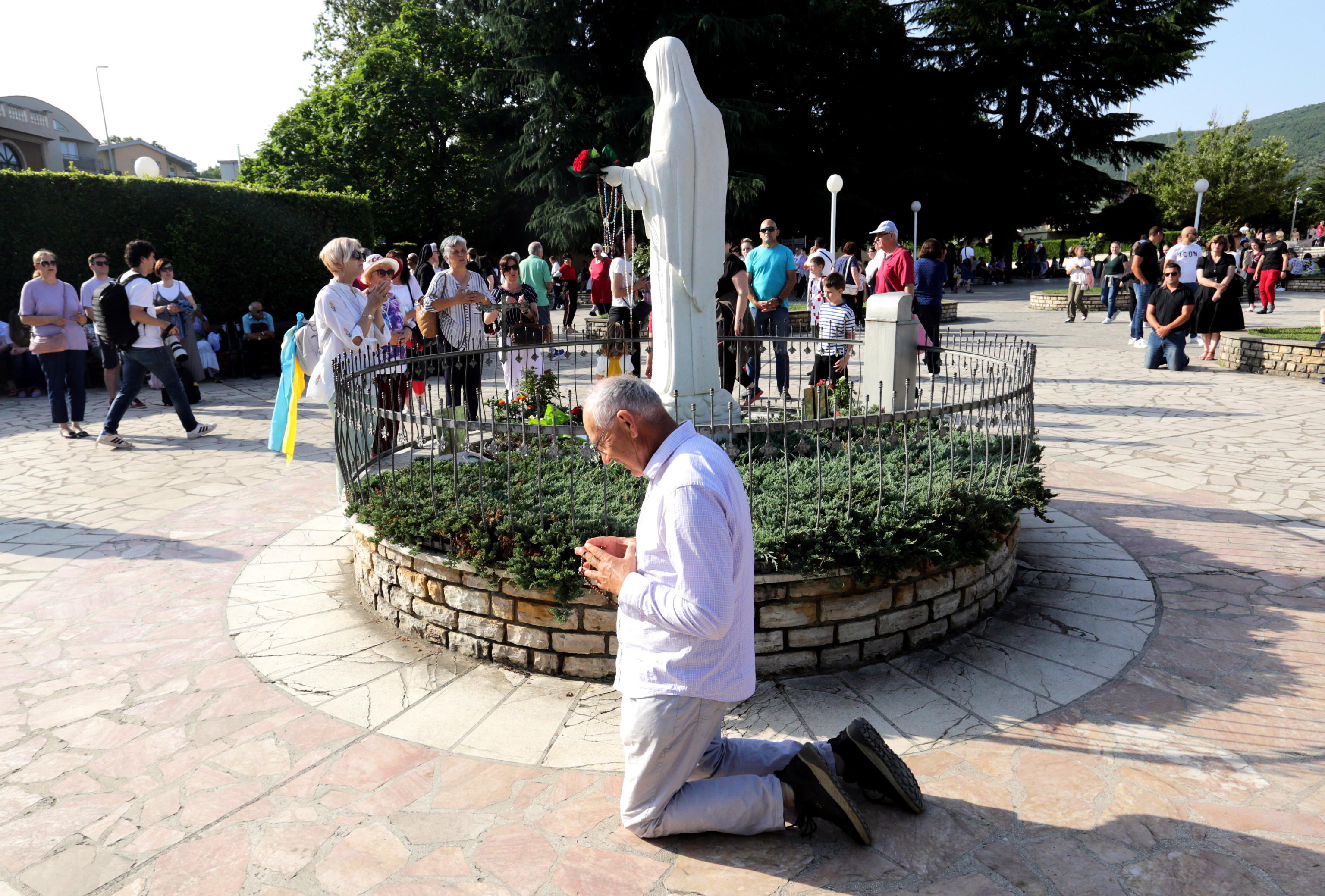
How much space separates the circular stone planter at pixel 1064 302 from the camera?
2112 cm

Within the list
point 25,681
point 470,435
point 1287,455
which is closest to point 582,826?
point 25,681

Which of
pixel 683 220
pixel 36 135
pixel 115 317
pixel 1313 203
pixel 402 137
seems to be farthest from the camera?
pixel 1313 203

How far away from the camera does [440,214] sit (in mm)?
31906

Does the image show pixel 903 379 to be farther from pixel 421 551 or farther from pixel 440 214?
pixel 440 214

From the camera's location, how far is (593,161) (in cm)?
570

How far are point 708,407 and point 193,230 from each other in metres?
13.0

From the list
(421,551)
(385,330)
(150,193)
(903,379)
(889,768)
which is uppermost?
(150,193)

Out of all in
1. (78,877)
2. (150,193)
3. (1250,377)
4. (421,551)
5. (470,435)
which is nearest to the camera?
(78,877)

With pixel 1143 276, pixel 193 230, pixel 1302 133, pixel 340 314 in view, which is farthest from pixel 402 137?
pixel 1302 133

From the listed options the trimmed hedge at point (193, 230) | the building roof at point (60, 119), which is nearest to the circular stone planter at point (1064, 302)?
the trimmed hedge at point (193, 230)

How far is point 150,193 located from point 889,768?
1616 centimetres

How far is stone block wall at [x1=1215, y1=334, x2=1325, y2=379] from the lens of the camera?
11.4 metres

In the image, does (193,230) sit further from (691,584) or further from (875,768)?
(875,768)

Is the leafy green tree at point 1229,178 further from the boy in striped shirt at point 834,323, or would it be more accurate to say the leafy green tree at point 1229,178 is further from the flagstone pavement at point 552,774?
the flagstone pavement at point 552,774
